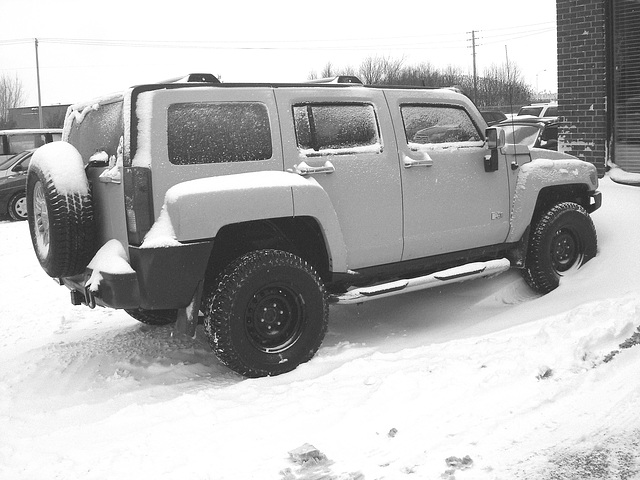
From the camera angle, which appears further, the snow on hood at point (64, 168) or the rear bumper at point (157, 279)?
the snow on hood at point (64, 168)

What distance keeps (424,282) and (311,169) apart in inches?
54.6

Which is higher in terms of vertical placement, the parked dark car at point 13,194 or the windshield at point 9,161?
the windshield at point 9,161

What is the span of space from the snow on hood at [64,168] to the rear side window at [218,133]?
0.72m

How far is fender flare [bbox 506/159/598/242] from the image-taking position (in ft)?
20.8

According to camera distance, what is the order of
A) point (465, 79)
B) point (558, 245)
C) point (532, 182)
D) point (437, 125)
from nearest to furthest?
point (437, 125)
point (532, 182)
point (558, 245)
point (465, 79)

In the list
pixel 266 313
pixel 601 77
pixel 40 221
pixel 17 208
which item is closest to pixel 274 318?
pixel 266 313

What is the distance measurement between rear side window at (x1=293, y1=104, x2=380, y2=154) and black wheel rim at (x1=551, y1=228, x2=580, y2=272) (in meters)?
2.20

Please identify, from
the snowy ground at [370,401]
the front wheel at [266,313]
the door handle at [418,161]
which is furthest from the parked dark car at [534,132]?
the front wheel at [266,313]

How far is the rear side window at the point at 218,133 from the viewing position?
15.2 ft

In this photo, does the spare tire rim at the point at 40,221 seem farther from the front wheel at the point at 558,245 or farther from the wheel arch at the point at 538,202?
the front wheel at the point at 558,245

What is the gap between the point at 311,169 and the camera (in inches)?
199

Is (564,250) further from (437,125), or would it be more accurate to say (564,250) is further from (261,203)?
(261,203)

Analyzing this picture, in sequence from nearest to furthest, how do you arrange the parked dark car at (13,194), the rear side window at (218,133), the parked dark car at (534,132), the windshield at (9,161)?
1. the rear side window at (218,133)
2. the parked dark car at (534,132)
3. the parked dark car at (13,194)
4. the windshield at (9,161)

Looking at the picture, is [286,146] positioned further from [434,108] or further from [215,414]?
[215,414]
